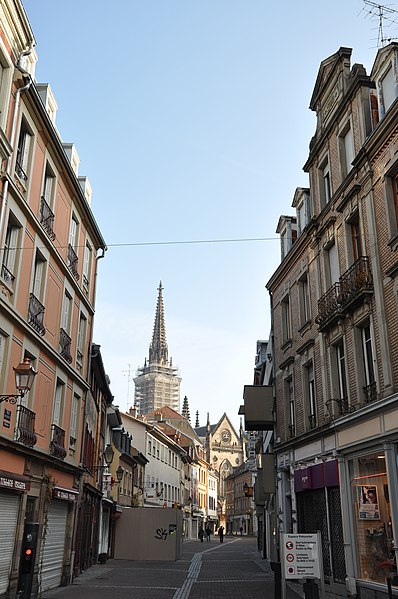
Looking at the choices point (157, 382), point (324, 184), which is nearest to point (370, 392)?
point (324, 184)

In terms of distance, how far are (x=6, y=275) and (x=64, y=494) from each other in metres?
7.70

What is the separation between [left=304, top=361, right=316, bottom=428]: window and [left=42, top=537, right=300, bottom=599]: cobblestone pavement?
5207mm

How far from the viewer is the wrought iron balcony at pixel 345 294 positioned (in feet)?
50.4

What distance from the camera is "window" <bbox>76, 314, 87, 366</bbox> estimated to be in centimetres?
2220

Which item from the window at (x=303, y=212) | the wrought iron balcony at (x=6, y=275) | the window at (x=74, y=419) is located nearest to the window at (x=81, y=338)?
the window at (x=74, y=419)

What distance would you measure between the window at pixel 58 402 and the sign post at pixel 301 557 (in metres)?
9.79

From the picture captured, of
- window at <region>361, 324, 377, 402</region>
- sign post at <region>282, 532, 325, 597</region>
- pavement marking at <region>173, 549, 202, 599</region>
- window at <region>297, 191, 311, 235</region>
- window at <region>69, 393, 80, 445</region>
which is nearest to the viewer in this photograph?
sign post at <region>282, 532, 325, 597</region>

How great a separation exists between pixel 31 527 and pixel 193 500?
6959 centimetres

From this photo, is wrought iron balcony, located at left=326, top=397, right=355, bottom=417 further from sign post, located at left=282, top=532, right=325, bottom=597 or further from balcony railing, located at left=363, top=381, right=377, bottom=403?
sign post, located at left=282, top=532, right=325, bottom=597

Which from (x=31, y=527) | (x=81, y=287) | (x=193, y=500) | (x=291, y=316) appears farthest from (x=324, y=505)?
(x=193, y=500)

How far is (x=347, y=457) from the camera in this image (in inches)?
635

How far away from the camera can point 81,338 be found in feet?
74.6

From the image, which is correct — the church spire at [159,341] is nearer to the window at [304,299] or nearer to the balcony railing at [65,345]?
the window at [304,299]

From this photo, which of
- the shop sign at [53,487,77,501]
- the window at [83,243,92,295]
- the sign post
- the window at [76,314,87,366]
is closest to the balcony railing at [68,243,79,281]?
the window at [83,243,92,295]
